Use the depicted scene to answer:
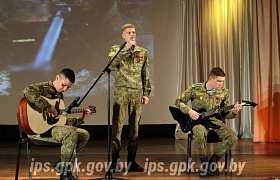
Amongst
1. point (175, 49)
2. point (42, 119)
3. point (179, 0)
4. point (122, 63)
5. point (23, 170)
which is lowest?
point (23, 170)

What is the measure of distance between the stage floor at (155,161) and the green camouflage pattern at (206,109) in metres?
0.28

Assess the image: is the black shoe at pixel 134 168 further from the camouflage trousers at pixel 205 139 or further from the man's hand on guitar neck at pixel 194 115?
the man's hand on guitar neck at pixel 194 115

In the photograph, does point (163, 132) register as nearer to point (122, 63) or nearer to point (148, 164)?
point (148, 164)

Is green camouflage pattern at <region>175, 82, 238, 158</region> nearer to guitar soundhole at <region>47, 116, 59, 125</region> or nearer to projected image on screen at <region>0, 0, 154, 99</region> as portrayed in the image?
guitar soundhole at <region>47, 116, 59, 125</region>

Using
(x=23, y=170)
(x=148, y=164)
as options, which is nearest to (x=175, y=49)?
(x=148, y=164)

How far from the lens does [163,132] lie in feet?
29.5

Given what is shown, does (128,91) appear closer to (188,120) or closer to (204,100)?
(188,120)

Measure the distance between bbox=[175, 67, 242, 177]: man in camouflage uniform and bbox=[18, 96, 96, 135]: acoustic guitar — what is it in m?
1.38

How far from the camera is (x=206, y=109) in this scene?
16.9ft

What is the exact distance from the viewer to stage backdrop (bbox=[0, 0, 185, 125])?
8.44m

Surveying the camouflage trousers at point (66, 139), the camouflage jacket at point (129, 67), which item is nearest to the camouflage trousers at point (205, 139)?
the camouflage jacket at point (129, 67)

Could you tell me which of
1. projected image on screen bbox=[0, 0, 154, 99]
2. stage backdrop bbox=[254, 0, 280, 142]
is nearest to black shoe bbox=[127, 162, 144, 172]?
stage backdrop bbox=[254, 0, 280, 142]

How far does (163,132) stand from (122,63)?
412 cm

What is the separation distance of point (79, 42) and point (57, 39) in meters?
0.39
